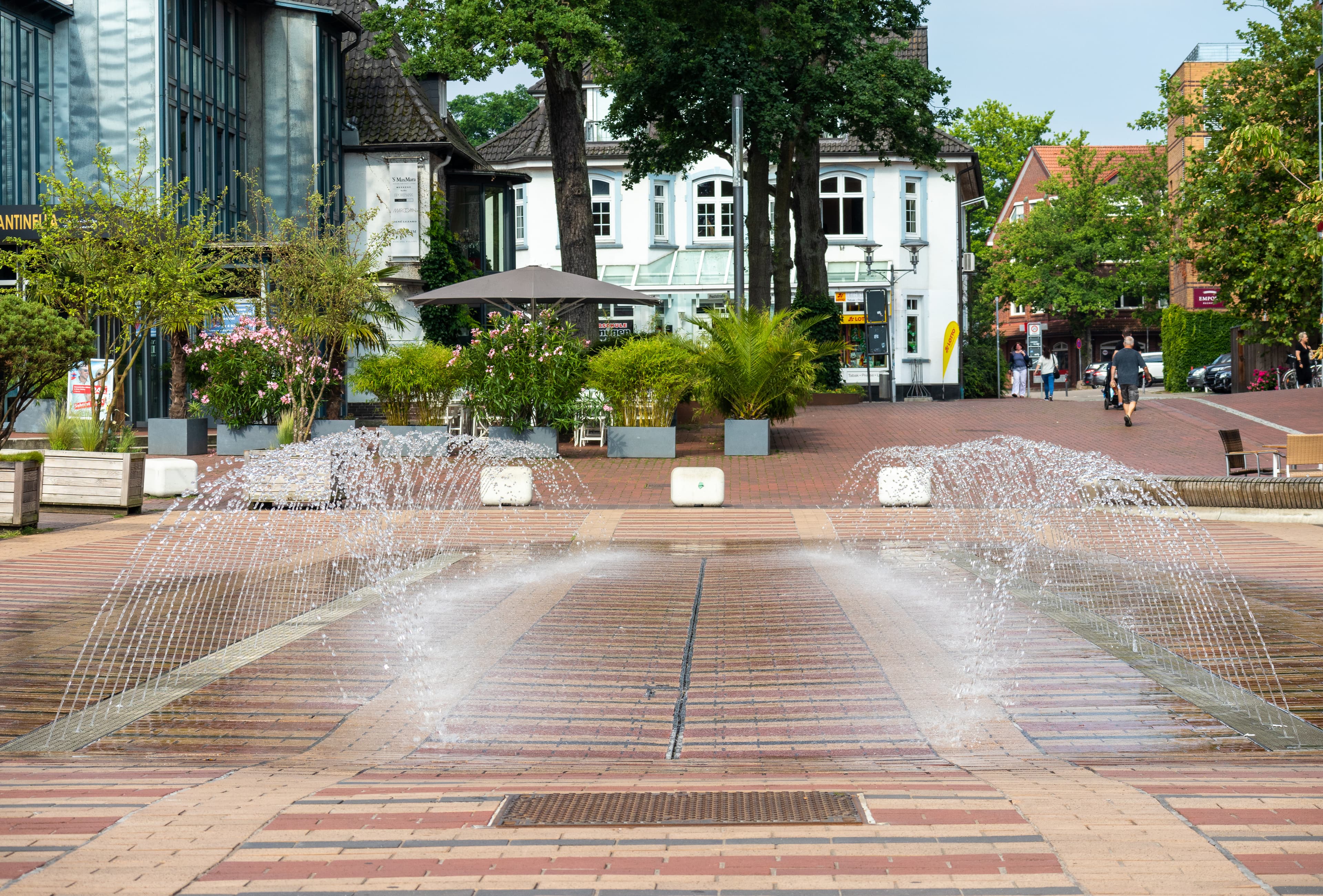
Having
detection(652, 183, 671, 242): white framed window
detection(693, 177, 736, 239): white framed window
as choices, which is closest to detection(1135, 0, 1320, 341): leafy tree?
detection(693, 177, 736, 239): white framed window

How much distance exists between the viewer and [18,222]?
84.9 feet

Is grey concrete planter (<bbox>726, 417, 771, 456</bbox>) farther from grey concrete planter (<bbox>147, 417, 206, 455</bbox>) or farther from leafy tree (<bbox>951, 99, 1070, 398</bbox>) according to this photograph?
leafy tree (<bbox>951, 99, 1070, 398</bbox>)

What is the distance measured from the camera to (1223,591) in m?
8.73

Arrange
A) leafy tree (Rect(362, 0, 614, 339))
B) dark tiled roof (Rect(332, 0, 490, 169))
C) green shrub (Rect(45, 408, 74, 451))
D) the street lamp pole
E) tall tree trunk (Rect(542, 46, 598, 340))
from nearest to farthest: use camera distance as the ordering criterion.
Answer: green shrub (Rect(45, 408, 74, 451)), the street lamp pole, leafy tree (Rect(362, 0, 614, 339)), tall tree trunk (Rect(542, 46, 598, 340)), dark tiled roof (Rect(332, 0, 490, 169))

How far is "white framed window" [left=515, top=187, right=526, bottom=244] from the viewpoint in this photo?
48344 millimetres

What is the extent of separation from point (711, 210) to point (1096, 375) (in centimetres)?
2406

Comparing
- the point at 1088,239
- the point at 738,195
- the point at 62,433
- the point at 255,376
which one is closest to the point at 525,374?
the point at 255,376

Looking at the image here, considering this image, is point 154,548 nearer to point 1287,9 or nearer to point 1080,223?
point 1287,9

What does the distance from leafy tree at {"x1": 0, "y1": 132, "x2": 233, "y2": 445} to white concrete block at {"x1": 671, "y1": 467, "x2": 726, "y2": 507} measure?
316 inches

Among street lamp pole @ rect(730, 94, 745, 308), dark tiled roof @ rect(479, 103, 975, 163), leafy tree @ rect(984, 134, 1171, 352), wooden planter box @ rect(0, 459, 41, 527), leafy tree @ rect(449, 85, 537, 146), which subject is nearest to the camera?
wooden planter box @ rect(0, 459, 41, 527)

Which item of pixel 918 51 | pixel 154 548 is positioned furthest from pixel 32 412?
pixel 918 51

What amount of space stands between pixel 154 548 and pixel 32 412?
17351 millimetres

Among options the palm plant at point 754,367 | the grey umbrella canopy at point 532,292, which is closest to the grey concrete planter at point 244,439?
the grey umbrella canopy at point 532,292

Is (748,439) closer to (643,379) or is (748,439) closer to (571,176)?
(643,379)
